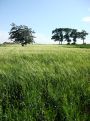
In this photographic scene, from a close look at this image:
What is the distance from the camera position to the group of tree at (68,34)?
95.0 meters

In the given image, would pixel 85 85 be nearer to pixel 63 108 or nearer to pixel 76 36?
pixel 63 108

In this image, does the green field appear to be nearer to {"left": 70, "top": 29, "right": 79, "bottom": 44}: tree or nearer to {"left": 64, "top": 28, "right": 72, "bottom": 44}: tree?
{"left": 70, "top": 29, "right": 79, "bottom": 44}: tree

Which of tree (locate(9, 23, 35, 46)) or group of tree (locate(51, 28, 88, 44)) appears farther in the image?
group of tree (locate(51, 28, 88, 44))

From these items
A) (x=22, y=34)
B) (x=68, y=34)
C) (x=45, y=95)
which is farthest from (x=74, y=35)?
(x=45, y=95)

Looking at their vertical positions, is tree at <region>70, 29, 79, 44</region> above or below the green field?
above

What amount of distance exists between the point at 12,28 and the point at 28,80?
42490mm

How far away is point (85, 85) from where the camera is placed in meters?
4.25

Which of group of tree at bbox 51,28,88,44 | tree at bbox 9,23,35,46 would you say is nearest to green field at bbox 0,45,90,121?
tree at bbox 9,23,35,46

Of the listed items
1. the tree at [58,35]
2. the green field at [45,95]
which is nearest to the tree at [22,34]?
the green field at [45,95]

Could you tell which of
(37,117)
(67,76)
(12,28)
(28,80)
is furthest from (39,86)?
(12,28)

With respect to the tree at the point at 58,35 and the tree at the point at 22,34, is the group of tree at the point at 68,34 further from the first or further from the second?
the tree at the point at 22,34

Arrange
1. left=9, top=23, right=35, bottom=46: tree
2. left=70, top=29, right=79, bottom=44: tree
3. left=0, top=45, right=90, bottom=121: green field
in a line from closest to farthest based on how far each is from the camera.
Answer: left=0, top=45, right=90, bottom=121: green field, left=9, top=23, right=35, bottom=46: tree, left=70, top=29, right=79, bottom=44: tree

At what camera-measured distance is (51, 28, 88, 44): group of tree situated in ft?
312

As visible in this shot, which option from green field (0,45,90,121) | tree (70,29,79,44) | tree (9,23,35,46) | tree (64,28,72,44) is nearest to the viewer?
green field (0,45,90,121)
